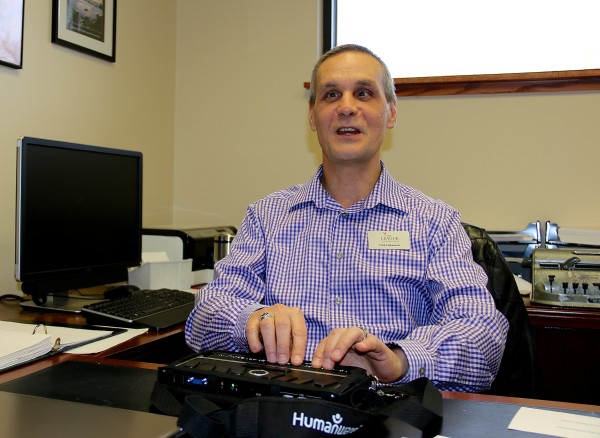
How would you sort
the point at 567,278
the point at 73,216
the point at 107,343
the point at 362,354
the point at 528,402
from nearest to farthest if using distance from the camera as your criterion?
the point at 528,402
the point at 362,354
the point at 107,343
the point at 73,216
the point at 567,278

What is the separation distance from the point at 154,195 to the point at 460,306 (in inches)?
72.2

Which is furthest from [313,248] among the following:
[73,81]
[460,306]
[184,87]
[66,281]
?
[184,87]

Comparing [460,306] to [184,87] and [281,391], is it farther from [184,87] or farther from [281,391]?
[184,87]

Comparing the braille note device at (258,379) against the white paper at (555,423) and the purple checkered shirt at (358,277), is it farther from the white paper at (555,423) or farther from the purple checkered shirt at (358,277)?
the purple checkered shirt at (358,277)

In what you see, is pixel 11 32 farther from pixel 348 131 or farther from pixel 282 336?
pixel 282 336

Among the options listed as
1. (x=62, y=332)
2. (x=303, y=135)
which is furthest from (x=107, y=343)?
(x=303, y=135)

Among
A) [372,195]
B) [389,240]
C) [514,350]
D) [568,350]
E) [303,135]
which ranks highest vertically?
[303,135]

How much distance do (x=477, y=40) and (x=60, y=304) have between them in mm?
1947

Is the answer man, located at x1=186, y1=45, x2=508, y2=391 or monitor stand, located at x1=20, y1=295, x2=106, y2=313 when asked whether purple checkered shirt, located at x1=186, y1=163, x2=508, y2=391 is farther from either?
monitor stand, located at x1=20, y1=295, x2=106, y2=313

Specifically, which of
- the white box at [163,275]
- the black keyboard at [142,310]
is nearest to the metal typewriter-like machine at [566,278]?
the black keyboard at [142,310]

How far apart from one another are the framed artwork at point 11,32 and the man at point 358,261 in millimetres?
986

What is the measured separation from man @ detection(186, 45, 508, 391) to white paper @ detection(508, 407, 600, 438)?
15.8 inches

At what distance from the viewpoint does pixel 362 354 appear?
114 cm

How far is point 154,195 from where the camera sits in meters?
A: 2.94
